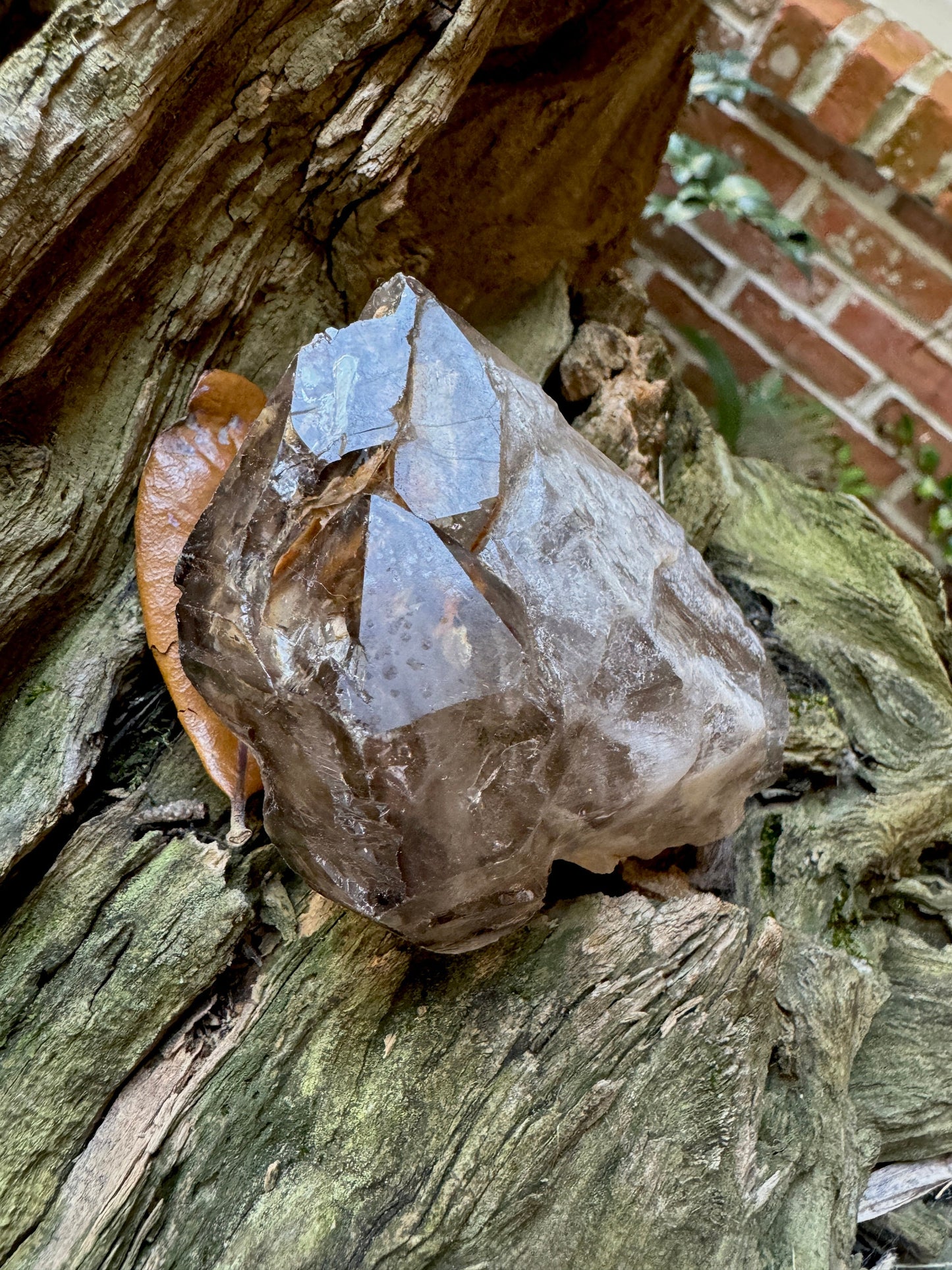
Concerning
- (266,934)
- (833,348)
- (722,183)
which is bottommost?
(266,934)

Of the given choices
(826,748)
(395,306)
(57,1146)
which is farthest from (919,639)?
(57,1146)

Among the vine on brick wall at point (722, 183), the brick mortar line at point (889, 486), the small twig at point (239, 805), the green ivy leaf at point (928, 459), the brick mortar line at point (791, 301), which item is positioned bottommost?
the small twig at point (239, 805)

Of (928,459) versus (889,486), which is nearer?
(928,459)

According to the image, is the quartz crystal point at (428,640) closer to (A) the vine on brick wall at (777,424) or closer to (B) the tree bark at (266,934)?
(B) the tree bark at (266,934)

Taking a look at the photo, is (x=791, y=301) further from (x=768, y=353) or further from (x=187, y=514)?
(x=187, y=514)

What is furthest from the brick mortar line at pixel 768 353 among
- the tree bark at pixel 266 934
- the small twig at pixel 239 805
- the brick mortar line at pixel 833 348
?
the small twig at pixel 239 805

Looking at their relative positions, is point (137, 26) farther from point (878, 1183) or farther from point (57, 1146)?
point (878, 1183)

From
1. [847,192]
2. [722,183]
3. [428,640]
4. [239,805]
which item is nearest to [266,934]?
[239,805]
